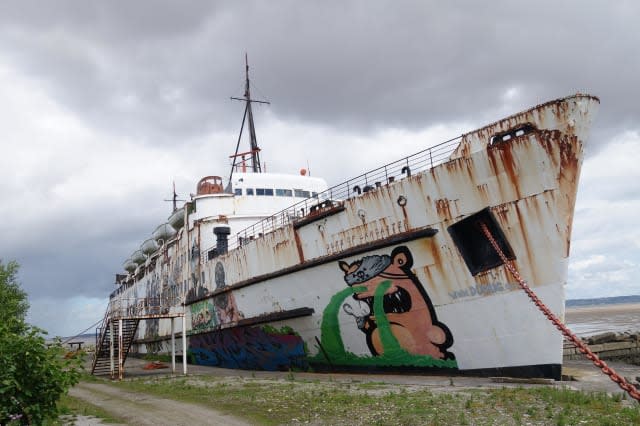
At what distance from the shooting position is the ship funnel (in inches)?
688

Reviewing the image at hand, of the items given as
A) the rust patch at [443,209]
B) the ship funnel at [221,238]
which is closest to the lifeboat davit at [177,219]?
the ship funnel at [221,238]

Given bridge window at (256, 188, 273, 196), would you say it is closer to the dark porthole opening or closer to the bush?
the dark porthole opening

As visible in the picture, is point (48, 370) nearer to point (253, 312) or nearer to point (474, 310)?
point (474, 310)

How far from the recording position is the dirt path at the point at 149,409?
25.5 feet

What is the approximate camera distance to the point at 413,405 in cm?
773

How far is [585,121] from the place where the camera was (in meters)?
9.57

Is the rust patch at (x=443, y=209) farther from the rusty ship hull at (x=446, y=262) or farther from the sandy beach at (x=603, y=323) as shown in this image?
the sandy beach at (x=603, y=323)

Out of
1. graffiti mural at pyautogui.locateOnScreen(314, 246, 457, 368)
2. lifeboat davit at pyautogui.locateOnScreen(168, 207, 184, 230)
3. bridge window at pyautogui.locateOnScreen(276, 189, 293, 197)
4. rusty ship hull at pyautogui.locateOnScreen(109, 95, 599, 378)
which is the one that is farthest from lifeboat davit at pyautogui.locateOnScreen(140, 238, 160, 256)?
graffiti mural at pyautogui.locateOnScreen(314, 246, 457, 368)

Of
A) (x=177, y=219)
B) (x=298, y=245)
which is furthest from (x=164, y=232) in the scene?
(x=298, y=245)

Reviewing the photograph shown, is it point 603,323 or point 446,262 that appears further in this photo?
point 603,323

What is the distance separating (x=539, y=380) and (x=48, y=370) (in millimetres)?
7876

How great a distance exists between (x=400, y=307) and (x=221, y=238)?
8423 millimetres

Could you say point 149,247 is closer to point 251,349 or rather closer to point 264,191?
point 264,191

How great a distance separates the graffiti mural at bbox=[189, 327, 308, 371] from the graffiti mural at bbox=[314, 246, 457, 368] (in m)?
2.08
